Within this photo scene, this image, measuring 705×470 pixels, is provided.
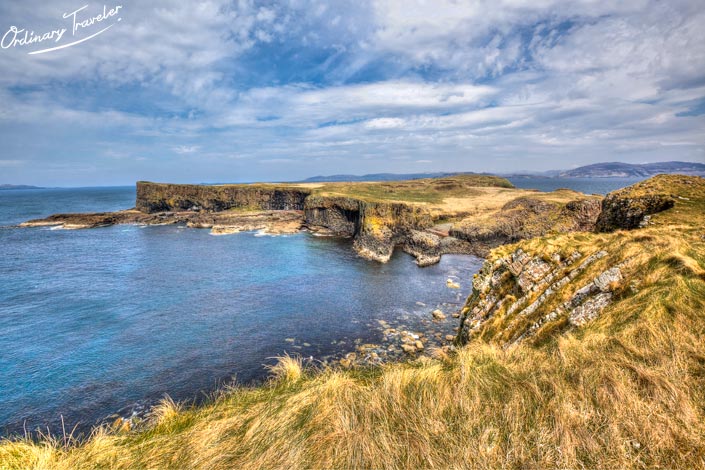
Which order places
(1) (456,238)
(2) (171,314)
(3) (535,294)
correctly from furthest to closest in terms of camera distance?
(1) (456,238)
(2) (171,314)
(3) (535,294)

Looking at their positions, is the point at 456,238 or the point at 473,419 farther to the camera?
the point at 456,238

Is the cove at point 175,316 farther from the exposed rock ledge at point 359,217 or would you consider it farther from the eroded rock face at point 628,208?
the eroded rock face at point 628,208

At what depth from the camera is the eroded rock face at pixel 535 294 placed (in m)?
10.3

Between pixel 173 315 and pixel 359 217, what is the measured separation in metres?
39.8

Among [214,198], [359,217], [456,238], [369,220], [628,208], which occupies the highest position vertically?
[214,198]

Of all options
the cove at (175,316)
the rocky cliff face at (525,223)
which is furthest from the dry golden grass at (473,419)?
the rocky cliff face at (525,223)

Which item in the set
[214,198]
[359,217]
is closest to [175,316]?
A: [359,217]

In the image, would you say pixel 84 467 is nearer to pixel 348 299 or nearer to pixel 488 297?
pixel 488 297

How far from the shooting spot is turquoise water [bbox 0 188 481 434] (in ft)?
62.3

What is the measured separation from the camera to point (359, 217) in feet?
205

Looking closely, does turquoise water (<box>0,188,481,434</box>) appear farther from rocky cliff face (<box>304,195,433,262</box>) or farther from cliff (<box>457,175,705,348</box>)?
cliff (<box>457,175,705,348</box>)

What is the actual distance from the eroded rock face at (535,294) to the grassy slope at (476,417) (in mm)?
3187

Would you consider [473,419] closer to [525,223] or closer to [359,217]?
[359,217]

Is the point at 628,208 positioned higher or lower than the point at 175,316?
higher
